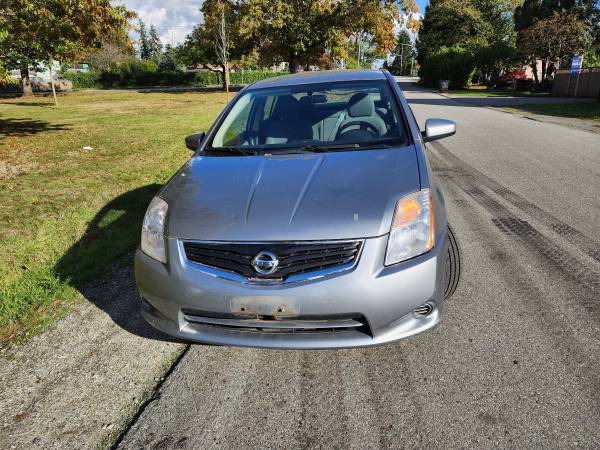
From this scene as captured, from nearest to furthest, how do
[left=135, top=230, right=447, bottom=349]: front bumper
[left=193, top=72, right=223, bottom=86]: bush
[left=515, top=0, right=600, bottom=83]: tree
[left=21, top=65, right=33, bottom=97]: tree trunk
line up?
[left=135, top=230, right=447, bottom=349]: front bumper → [left=515, top=0, right=600, bottom=83]: tree → [left=21, top=65, right=33, bottom=97]: tree trunk → [left=193, top=72, right=223, bottom=86]: bush

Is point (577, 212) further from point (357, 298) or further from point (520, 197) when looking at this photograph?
point (357, 298)

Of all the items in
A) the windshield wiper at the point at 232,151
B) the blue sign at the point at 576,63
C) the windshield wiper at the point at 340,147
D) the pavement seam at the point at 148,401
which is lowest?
the pavement seam at the point at 148,401

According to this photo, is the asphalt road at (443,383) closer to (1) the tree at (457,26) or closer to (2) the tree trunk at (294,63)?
(2) the tree trunk at (294,63)

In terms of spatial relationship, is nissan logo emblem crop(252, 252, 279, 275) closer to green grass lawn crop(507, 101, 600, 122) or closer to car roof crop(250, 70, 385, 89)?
car roof crop(250, 70, 385, 89)

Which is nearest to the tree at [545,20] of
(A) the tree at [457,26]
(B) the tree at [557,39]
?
(B) the tree at [557,39]

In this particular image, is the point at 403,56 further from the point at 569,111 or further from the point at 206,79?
the point at 569,111

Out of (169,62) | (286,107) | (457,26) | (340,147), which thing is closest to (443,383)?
(340,147)

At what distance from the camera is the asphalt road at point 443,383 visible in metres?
2.11

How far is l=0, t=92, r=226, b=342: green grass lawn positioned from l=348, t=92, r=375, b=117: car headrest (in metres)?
2.48

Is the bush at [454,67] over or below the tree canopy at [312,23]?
below

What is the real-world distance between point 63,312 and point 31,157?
22.3 feet

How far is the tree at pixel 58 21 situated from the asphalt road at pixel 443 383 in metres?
8.36

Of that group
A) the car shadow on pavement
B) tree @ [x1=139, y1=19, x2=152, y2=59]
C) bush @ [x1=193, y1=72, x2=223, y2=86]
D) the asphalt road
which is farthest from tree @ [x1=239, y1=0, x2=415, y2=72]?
tree @ [x1=139, y1=19, x2=152, y2=59]

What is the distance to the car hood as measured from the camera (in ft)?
7.61
